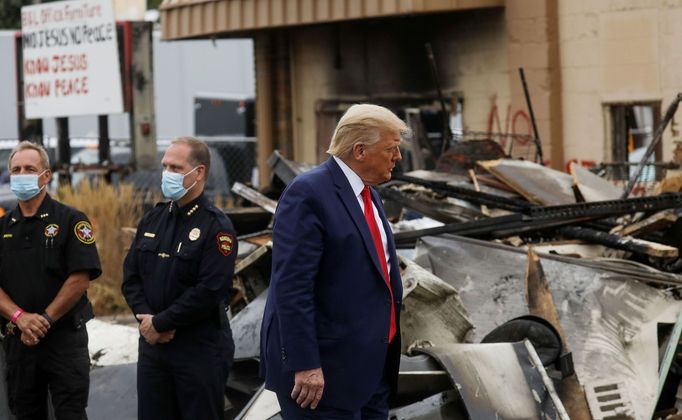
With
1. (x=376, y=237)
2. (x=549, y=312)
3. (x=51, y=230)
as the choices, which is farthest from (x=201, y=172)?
(x=549, y=312)

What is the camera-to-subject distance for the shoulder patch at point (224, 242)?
5.79 m

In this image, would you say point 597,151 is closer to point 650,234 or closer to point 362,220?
point 650,234

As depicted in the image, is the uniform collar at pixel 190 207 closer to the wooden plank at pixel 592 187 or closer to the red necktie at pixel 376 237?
the red necktie at pixel 376 237

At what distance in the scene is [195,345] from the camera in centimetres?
574

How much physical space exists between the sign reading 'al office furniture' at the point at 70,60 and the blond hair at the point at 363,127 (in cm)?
979

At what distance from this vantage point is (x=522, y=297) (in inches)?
283

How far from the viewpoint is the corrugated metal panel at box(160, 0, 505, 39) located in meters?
12.1

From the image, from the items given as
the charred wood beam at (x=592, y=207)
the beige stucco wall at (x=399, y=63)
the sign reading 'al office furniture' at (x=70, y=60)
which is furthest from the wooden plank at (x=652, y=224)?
the sign reading 'al office furniture' at (x=70, y=60)

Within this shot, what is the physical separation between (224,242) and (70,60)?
9.26m

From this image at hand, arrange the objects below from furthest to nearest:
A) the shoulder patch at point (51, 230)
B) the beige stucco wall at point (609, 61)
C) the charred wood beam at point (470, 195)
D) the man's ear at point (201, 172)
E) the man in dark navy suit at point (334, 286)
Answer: the beige stucco wall at point (609, 61)
the charred wood beam at point (470, 195)
the shoulder patch at point (51, 230)
the man's ear at point (201, 172)
the man in dark navy suit at point (334, 286)

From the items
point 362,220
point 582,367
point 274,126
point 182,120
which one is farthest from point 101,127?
point 362,220

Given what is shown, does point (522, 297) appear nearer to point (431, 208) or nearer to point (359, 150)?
point (431, 208)

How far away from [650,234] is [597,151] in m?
3.88

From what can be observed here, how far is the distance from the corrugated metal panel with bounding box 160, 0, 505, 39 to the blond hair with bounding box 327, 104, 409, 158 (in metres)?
7.65
